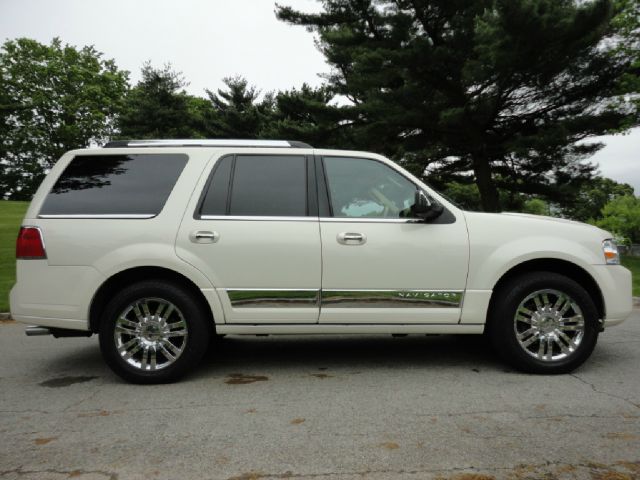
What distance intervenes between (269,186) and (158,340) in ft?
5.12

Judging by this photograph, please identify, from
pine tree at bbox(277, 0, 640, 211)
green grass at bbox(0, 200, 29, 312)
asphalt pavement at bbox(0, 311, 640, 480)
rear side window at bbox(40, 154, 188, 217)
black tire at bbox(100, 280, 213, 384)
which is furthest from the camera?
pine tree at bbox(277, 0, 640, 211)

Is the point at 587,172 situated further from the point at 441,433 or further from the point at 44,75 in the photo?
the point at 44,75

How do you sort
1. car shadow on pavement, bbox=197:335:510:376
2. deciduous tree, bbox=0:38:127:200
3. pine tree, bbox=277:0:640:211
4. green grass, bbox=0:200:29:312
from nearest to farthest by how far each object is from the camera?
car shadow on pavement, bbox=197:335:510:376
green grass, bbox=0:200:29:312
pine tree, bbox=277:0:640:211
deciduous tree, bbox=0:38:127:200

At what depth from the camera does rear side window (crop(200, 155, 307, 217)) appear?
457 cm

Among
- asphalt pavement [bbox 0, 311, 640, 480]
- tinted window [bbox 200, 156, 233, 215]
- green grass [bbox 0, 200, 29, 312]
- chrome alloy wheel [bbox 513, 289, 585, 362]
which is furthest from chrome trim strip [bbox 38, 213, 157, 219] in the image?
green grass [bbox 0, 200, 29, 312]

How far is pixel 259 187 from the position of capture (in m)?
4.65

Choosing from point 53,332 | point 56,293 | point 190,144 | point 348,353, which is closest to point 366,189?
point 190,144

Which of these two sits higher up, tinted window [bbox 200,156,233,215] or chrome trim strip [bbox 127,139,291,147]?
chrome trim strip [bbox 127,139,291,147]

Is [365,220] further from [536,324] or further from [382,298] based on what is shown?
[536,324]

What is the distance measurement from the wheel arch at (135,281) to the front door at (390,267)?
1.08m

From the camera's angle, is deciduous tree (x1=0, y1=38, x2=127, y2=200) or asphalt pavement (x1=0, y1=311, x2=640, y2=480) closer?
asphalt pavement (x1=0, y1=311, x2=640, y2=480)

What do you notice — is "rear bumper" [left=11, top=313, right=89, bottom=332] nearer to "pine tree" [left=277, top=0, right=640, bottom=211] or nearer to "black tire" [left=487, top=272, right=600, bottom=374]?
"black tire" [left=487, top=272, right=600, bottom=374]

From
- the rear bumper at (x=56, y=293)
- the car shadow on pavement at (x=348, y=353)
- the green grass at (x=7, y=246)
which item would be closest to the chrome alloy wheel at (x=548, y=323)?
the car shadow on pavement at (x=348, y=353)

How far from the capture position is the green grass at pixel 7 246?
1073 centimetres
